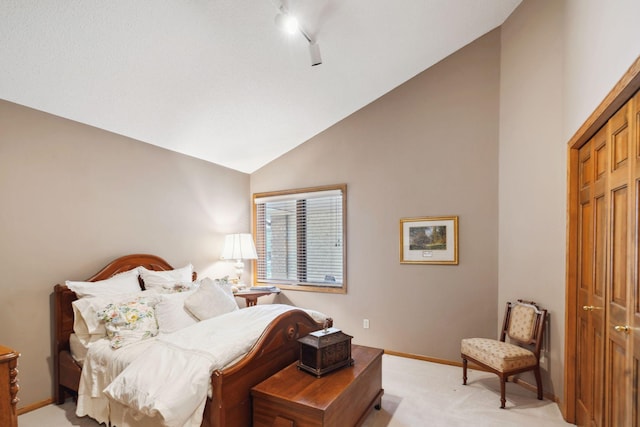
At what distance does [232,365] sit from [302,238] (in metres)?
2.77

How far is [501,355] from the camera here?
2.79 metres

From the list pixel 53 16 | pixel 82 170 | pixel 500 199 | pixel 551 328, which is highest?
pixel 53 16

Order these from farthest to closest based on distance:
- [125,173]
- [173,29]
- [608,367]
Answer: [125,173] → [173,29] → [608,367]

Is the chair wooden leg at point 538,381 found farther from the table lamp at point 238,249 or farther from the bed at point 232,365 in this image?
the table lamp at point 238,249

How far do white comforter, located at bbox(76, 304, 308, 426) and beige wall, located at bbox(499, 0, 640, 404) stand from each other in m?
2.51

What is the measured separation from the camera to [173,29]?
2.39 metres

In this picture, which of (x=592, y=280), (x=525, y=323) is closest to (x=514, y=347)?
(x=525, y=323)

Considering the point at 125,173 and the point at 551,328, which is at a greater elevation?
the point at 125,173

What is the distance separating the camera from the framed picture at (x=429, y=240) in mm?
3709

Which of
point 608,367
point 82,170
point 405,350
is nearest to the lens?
point 608,367

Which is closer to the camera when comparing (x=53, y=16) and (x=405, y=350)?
(x=53, y=16)

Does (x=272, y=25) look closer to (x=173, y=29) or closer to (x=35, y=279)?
(x=173, y=29)

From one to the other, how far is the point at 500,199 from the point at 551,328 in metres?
1.33

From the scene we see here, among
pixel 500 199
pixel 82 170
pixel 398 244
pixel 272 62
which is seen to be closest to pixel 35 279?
pixel 82 170
